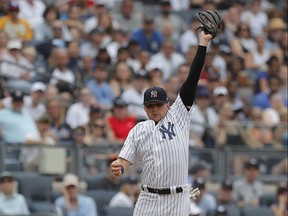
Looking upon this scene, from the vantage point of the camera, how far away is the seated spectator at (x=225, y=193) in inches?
607

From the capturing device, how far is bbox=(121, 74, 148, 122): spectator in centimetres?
1672

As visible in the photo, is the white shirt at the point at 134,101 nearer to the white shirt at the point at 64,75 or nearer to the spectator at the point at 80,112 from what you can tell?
the spectator at the point at 80,112

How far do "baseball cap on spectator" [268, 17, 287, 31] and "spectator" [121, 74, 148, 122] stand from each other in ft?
14.0

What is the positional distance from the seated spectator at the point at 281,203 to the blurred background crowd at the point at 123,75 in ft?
2.82

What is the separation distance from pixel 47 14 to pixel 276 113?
13.4 ft

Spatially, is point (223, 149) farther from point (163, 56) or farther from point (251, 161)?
point (163, 56)

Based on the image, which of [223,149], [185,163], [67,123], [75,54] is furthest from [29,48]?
[185,163]

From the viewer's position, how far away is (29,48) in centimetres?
1727

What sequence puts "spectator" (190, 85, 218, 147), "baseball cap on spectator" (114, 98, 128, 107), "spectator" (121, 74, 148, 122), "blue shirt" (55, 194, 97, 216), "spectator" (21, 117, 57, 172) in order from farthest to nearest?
"spectator" (121, 74, 148, 122), "spectator" (190, 85, 218, 147), "baseball cap on spectator" (114, 98, 128, 107), "spectator" (21, 117, 57, 172), "blue shirt" (55, 194, 97, 216)

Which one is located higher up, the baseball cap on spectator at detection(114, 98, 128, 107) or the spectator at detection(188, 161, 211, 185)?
the baseball cap on spectator at detection(114, 98, 128, 107)

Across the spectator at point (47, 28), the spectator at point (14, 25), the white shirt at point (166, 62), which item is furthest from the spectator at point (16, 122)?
the white shirt at point (166, 62)

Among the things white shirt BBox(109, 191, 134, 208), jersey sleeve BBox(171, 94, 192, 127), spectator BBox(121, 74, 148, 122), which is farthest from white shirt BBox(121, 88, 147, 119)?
jersey sleeve BBox(171, 94, 192, 127)

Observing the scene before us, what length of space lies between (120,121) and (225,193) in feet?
6.15

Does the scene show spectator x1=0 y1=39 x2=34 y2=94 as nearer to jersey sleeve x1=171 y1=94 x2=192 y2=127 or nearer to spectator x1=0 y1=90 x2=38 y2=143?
spectator x1=0 y1=90 x2=38 y2=143
